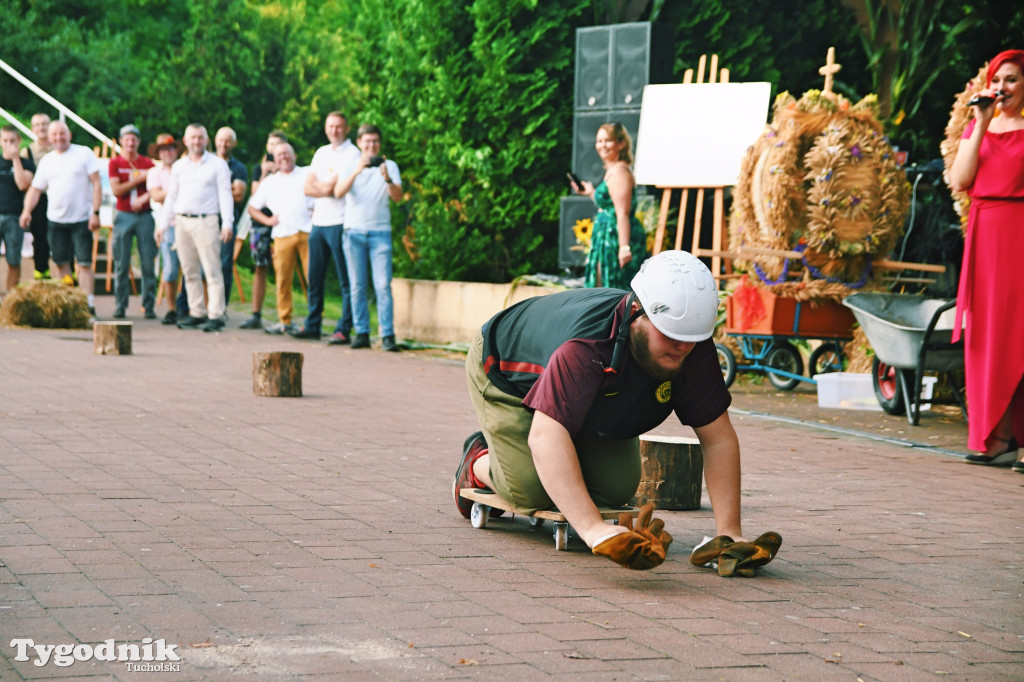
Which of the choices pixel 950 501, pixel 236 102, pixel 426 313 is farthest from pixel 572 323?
pixel 236 102

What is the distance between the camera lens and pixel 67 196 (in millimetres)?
16422

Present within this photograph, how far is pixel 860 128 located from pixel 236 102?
1861 cm

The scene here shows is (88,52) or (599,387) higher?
(88,52)

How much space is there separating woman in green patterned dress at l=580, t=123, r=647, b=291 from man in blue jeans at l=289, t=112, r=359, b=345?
150 inches

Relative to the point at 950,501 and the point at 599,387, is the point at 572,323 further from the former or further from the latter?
the point at 950,501

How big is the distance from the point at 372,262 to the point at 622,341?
31.7ft

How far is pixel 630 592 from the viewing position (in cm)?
475

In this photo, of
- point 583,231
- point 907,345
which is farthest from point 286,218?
point 907,345

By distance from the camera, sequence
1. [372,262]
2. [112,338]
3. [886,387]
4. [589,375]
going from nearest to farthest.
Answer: [589,375] → [886,387] → [112,338] → [372,262]

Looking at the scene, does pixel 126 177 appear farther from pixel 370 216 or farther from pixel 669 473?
pixel 669 473

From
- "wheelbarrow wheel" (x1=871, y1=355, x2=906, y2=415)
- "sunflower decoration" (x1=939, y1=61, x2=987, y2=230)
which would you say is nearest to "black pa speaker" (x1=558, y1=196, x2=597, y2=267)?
"wheelbarrow wheel" (x1=871, y1=355, x2=906, y2=415)

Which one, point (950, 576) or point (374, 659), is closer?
point (374, 659)

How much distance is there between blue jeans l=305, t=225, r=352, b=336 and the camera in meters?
14.9

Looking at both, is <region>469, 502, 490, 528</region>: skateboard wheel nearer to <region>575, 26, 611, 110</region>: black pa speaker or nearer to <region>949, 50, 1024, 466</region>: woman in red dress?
<region>949, 50, 1024, 466</region>: woman in red dress
